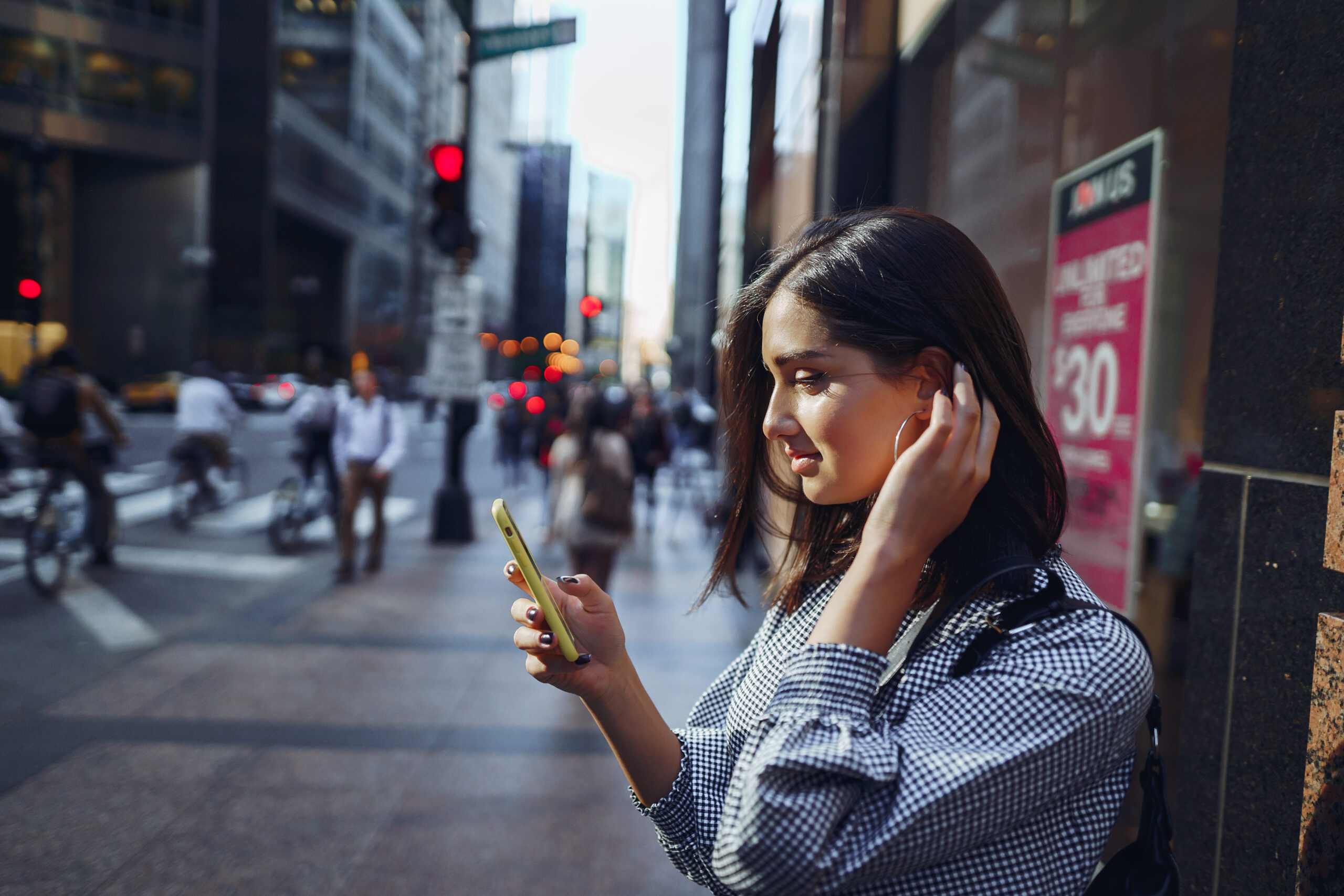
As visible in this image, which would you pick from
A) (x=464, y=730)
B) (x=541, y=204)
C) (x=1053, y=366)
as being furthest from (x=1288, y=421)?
(x=541, y=204)

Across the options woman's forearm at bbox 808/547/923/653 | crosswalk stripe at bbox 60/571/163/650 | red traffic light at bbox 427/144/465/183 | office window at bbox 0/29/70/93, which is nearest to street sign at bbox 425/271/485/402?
red traffic light at bbox 427/144/465/183

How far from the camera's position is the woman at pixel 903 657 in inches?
42.1

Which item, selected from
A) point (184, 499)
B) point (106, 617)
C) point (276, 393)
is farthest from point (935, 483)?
point (276, 393)

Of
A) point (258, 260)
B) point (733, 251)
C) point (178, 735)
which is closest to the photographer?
point (178, 735)

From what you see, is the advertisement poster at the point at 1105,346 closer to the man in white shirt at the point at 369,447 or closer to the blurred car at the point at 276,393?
the man in white shirt at the point at 369,447

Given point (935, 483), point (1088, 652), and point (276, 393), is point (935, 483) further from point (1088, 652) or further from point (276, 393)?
point (276, 393)

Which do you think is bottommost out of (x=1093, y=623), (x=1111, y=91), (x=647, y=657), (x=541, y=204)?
(x=647, y=657)

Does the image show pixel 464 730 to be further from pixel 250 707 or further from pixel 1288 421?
pixel 1288 421

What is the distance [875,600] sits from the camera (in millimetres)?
1138

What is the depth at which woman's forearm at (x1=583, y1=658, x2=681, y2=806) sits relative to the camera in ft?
4.53

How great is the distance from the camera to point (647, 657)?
673cm

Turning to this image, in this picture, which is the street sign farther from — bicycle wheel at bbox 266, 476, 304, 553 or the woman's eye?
the woman's eye

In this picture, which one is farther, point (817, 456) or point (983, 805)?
point (817, 456)

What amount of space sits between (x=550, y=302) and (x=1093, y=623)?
137393 mm
